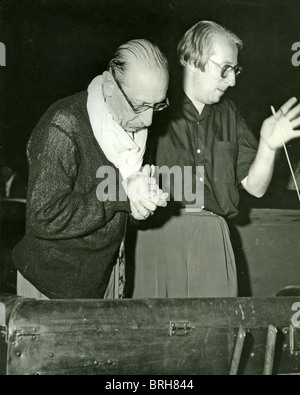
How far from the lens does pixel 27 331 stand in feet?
5.49

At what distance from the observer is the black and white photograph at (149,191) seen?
179cm

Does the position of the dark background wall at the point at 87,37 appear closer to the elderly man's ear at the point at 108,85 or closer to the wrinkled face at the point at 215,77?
the wrinkled face at the point at 215,77

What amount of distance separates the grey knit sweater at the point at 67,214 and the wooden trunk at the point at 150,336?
22cm

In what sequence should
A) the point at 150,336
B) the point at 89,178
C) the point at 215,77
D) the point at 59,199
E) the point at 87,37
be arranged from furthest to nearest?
the point at 87,37 < the point at 215,77 < the point at 89,178 < the point at 59,199 < the point at 150,336

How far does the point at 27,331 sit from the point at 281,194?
5.41ft

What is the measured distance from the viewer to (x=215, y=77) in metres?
2.37

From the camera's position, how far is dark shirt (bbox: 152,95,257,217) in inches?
94.8

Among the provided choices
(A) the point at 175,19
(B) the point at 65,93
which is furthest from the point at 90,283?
(A) the point at 175,19

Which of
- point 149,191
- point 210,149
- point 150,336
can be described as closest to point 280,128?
point 210,149

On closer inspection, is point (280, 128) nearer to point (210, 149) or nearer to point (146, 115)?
point (210, 149)

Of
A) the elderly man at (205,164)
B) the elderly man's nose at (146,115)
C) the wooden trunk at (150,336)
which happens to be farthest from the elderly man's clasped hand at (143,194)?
the elderly man at (205,164)

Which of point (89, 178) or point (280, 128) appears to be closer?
point (89, 178)

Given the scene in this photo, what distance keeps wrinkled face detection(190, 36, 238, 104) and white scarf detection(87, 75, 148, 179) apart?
47 centimetres

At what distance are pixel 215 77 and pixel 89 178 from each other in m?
0.66
